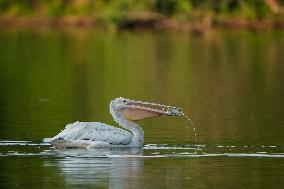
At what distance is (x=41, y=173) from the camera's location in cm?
1405

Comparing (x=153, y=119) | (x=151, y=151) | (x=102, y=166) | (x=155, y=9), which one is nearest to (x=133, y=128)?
(x=151, y=151)

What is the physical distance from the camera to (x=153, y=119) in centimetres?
2058

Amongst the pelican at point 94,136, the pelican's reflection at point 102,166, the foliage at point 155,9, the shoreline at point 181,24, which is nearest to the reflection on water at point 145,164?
the pelican's reflection at point 102,166

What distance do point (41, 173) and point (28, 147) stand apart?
2.20 m

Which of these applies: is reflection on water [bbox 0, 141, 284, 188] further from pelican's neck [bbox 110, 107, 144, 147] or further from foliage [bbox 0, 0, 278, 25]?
foliage [bbox 0, 0, 278, 25]

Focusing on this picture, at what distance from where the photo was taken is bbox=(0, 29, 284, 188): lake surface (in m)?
14.0

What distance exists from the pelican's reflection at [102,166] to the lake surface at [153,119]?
0.04 feet

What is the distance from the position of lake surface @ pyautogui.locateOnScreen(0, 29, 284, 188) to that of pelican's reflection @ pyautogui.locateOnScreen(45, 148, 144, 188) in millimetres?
12

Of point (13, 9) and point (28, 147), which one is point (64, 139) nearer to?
point (28, 147)

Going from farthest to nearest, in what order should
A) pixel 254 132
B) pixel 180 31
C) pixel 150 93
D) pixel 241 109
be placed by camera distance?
1. pixel 180 31
2. pixel 150 93
3. pixel 241 109
4. pixel 254 132

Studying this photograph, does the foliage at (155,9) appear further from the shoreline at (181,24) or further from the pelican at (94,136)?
the pelican at (94,136)

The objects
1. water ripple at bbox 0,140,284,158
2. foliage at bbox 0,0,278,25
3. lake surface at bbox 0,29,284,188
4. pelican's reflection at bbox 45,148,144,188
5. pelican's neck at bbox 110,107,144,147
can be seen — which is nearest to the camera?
pelican's reflection at bbox 45,148,144,188

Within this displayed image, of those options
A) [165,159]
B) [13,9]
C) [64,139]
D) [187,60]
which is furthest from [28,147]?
[13,9]

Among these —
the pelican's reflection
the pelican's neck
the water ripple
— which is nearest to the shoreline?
the pelican's neck
